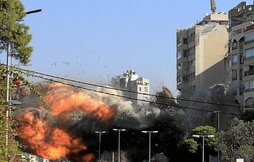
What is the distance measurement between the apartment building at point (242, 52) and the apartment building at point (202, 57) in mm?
11640

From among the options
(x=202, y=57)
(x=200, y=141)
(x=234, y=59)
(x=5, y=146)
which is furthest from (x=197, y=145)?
(x=5, y=146)

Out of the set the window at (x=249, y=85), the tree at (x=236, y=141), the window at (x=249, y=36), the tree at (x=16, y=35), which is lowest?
the tree at (x=236, y=141)

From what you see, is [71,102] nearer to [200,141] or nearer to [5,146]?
[200,141]

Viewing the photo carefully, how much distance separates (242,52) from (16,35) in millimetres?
86525

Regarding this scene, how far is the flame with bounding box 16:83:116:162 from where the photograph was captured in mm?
98750

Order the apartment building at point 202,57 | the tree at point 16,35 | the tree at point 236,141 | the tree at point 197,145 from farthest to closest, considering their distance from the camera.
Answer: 1. the apartment building at point 202,57
2. the tree at point 197,145
3. the tree at point 236,141
4. the tree at point 16,35

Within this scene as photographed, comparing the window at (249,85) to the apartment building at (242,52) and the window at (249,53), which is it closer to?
the apartment building at (242,52)

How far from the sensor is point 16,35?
129ft

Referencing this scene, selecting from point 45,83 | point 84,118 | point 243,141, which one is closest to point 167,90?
point 84,118

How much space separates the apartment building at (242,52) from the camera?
11619 cm

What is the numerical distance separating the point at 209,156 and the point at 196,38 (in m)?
42.2

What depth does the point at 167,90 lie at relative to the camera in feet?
452

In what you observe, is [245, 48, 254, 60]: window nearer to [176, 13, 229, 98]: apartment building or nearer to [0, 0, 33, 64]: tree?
[176, 13, 229, 98]: apartment building


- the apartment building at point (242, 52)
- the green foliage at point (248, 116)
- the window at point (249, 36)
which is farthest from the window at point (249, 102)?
the window at point (249, 36)
